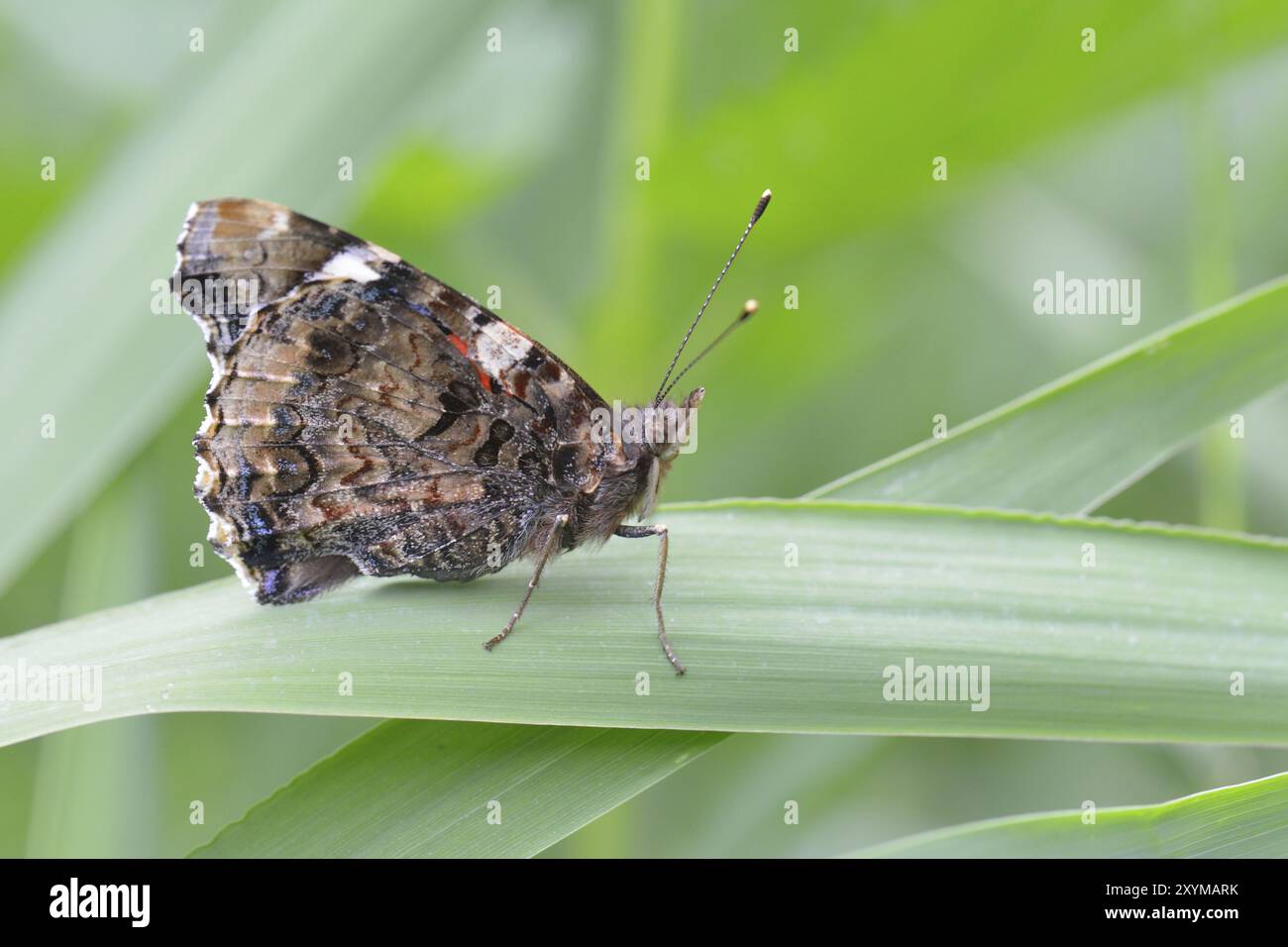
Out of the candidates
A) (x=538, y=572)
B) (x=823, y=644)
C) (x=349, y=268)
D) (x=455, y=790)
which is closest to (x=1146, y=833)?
(x=823, y=644)

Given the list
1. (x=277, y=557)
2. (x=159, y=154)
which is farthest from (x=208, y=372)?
(x=277, y=557)

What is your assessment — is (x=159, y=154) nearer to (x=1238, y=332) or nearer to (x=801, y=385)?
(x=801, y=385)

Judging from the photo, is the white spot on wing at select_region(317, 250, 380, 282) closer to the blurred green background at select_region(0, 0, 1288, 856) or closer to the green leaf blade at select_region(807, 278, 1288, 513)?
the blurred green background at select_region(0, 0, 1288, 856)

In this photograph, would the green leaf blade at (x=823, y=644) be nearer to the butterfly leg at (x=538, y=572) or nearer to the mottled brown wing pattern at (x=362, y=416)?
the butterfly leg at (x=538, y=572)

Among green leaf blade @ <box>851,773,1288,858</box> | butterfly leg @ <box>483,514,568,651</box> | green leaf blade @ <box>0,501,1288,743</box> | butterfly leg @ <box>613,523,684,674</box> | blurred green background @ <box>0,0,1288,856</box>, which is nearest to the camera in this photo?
green leaf blade @ <box>851,773,1288,858</box>

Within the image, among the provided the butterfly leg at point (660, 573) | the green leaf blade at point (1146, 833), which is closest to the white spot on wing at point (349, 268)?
the butterfly leg at point (660, 573)

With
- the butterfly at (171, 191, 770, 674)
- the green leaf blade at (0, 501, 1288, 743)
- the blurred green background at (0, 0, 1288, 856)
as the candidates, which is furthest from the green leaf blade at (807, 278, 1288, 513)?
Result: the blurred green background at (0, 0, 1288, 856)

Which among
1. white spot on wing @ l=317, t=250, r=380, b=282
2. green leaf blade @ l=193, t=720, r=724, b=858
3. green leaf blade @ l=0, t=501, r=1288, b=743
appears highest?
white spot on wing @ l=317, t=250, r=380, b=282
